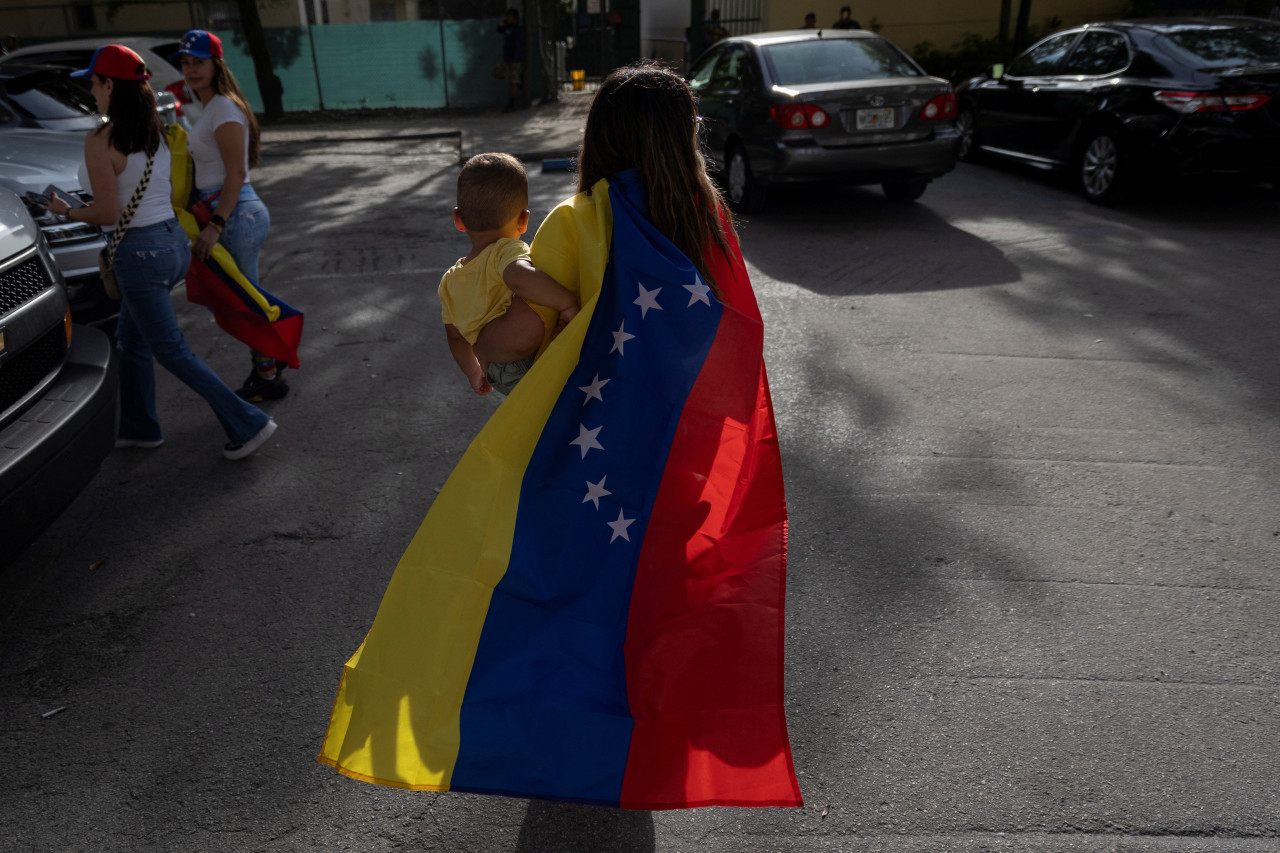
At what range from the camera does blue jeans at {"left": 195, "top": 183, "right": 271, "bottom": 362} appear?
483cm

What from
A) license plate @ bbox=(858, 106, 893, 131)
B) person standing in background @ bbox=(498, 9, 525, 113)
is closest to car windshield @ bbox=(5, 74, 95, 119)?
license plate @ bbox=(858, 106, 893, 131)

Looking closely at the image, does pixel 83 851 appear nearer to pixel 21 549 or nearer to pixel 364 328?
pixel 21 549

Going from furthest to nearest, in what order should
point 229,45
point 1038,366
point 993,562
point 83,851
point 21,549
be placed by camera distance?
point 229,45 < point 1038,366 < point 993,562 < point 21,549 < point 83,851

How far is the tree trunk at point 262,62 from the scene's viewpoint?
747 inches

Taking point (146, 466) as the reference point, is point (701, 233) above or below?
above

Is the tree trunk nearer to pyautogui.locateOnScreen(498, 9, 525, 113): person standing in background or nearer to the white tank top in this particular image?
pyautogui.locateOnScreen(498, 9, 525, 113): person standing in background

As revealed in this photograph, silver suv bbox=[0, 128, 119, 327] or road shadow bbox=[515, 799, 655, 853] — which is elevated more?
silver suv bbox=[0, 128, 119, 327]

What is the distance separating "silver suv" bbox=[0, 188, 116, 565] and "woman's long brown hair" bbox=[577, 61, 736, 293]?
2111 millimetres

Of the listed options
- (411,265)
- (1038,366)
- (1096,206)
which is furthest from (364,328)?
(1096,206)

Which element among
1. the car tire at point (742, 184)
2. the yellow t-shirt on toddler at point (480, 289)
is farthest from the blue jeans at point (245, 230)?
the car tire at point (742, 184)

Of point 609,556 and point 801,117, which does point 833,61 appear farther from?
point 609,556

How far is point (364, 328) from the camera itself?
641cm

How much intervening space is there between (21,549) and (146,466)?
1.64 metres

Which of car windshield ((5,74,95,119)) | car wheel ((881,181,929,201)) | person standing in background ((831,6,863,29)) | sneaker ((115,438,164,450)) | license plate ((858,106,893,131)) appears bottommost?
sneaker ((115,438,164,450))
